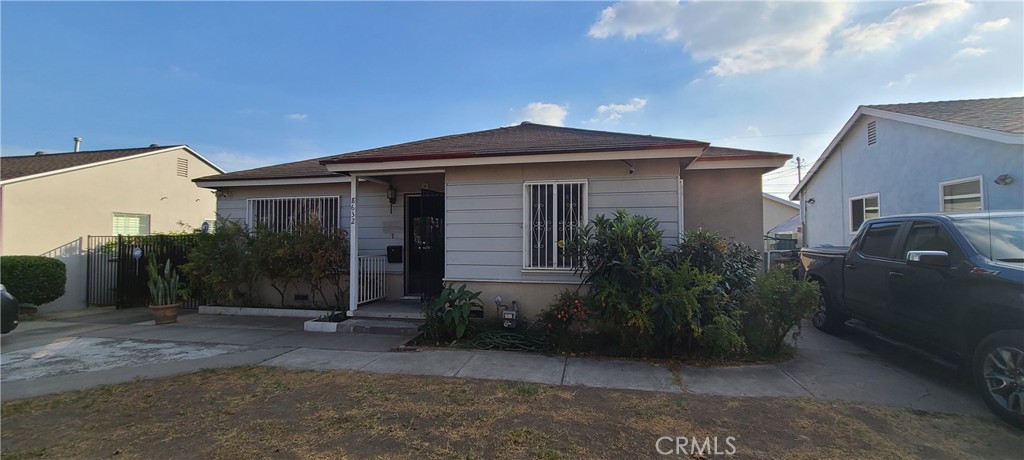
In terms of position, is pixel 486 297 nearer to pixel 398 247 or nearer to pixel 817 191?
pixel 398 247

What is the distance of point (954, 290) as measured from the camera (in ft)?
12.7

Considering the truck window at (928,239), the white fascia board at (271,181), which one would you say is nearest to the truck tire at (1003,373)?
the truck window at (928,239)

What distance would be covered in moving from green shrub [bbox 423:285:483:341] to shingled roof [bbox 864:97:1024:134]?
9.20 meters

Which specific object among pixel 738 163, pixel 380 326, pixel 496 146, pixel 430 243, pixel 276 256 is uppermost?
pixel 496 146

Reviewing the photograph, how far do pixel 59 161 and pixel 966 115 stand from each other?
23780 millimetres

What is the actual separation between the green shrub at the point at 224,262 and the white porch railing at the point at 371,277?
2.29 metres

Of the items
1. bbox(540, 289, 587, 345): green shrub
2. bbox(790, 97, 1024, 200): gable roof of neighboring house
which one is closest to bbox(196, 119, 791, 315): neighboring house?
bbox(540, 289, 587, 345): green shrub

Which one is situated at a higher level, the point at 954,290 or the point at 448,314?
the point at 954,290

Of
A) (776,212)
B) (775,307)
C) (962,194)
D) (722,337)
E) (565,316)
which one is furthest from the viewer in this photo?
(776,212)

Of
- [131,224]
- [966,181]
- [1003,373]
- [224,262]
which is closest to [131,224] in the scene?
[131,224]

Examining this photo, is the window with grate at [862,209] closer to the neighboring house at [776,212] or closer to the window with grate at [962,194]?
the window with grate at [962,194]

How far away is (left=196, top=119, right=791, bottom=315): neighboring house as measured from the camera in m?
6.13

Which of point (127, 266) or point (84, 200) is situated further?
point (84, 200)

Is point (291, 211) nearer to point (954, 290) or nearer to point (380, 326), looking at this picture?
point (380, 326)
